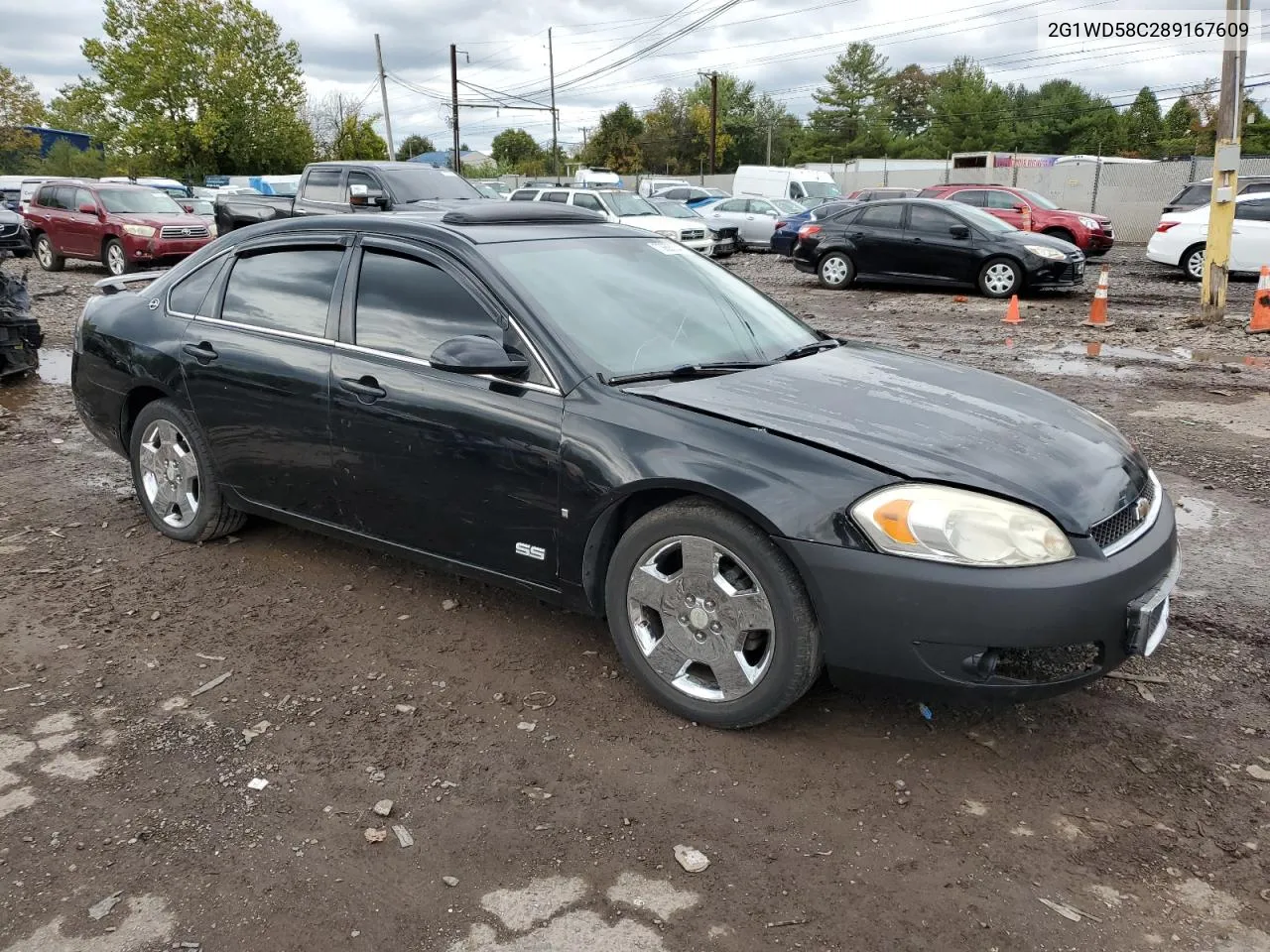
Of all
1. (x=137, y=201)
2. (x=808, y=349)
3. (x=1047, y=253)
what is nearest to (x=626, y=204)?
(x=137, y=201)

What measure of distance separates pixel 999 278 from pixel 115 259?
1548 cm

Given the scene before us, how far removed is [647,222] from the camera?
70.5 ft

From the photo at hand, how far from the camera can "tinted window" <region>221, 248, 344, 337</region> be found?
13.9 feet

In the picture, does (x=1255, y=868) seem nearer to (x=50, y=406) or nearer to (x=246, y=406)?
(x=246, y=406)

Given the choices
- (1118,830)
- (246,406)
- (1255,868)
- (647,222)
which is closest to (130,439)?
(246,406)

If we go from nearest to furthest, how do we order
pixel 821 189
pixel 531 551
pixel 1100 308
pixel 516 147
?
1. pixel 531 551
2. pixel 1100 308
3. pixel 821 189
4. pixel 516 147

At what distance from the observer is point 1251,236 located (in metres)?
16.3

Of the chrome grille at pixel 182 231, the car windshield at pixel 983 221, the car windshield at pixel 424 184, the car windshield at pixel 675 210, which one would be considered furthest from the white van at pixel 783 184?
the chrome grille at pixel 182 231

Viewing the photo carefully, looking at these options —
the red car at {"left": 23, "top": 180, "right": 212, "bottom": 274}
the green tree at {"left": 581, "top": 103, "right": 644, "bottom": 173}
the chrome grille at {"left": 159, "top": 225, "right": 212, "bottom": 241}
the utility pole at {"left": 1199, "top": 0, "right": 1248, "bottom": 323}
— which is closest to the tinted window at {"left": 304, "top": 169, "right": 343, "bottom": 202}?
the red car at {"left": 23, "top": 180, "right": 212, "bottom": 274}

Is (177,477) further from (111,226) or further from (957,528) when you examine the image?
(111,226)

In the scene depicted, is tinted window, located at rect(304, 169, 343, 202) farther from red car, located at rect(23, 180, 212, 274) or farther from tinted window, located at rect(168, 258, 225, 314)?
tinted window, located at rect(168, 258, 225, 314)

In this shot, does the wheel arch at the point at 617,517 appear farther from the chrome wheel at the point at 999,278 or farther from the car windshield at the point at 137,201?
the car windshield at the point at 137,201

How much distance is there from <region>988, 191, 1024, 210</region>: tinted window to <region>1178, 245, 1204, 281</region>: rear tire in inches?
176

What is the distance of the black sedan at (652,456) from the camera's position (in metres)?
2.89
